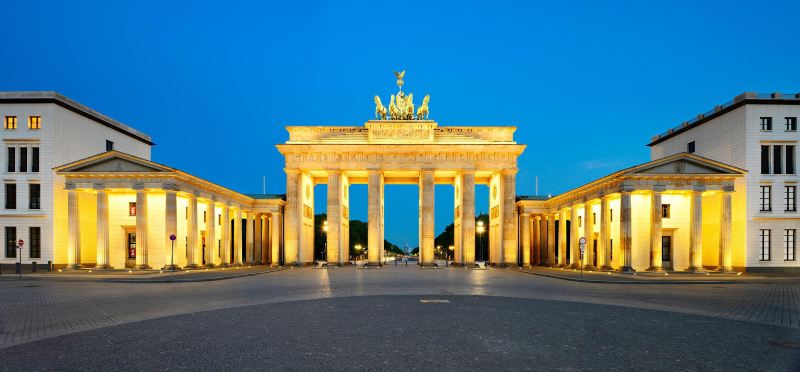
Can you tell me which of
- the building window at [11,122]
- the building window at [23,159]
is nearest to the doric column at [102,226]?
the building window at [23,159]

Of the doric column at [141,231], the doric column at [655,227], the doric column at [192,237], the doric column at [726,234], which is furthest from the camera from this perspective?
the doric column at [192,237]

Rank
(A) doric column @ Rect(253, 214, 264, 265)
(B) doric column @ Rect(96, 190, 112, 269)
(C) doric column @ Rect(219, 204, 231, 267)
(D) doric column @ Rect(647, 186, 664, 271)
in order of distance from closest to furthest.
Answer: (D) doric column @ Rect(647, 186, 664, 271), (B) doric column @ Rect(96, 190, 112, 269), (C) doric column @ Rect(219, 204, 231, 267), (A) doric column @ Rect(253, 214, 264, 265)

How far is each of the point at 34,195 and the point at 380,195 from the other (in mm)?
35858

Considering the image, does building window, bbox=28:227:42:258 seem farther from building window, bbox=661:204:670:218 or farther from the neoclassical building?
building window, bbox=661:204:670:218

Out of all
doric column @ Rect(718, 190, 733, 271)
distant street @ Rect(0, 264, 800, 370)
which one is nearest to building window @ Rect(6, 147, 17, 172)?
distant street @ Rect(0, 264, 800, 370)

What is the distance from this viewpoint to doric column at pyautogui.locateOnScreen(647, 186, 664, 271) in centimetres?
4584

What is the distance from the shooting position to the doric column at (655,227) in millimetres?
45844

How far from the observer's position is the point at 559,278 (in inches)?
1535

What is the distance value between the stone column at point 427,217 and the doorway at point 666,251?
25.4 meters

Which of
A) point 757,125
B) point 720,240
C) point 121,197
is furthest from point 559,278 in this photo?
point 121,197

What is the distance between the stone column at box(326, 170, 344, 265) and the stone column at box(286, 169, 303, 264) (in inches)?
152

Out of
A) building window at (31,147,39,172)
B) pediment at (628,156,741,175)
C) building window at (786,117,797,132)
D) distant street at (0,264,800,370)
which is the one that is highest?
building window at (786,117,797,132)

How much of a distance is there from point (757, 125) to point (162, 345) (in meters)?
54.4

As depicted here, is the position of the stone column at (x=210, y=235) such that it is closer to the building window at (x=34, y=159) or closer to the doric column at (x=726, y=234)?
the building window at (x=34, y=159)
